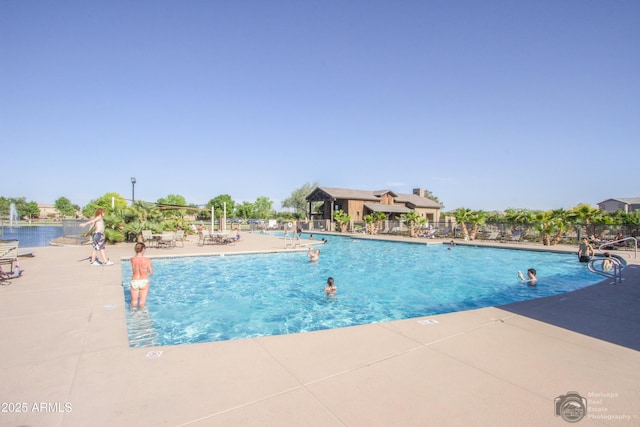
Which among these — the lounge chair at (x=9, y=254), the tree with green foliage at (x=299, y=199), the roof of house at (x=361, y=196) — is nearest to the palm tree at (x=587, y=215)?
the roof of house at (x=361, y=196)

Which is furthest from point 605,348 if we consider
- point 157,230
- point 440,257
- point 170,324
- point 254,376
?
point 157,230

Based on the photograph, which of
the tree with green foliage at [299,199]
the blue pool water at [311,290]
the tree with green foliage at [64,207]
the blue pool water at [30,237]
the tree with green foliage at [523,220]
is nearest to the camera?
the blue pool water at [311,290]

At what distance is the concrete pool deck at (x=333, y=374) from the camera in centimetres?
229

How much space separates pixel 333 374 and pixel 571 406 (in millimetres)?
1900

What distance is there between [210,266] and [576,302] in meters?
10.9

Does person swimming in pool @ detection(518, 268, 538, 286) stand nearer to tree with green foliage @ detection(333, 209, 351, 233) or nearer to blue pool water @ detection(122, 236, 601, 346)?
blue pool water @ detection(122, 236, 601, 346)

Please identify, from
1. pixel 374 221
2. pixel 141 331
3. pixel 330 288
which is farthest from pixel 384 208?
pixel 141 331

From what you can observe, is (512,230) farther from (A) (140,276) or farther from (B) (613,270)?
(A) (140,276)

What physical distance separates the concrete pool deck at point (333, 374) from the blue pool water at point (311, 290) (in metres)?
1.80

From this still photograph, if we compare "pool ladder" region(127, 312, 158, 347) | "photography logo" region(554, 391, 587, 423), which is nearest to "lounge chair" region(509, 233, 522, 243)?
"photography logo" region(554, 391, 587, 423)

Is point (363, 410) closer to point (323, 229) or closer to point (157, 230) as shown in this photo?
point (157, 230)

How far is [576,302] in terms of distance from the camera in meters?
5.54

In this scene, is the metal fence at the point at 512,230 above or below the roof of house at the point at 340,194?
below

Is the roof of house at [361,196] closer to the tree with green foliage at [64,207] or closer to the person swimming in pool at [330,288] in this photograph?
the person swimming in pool at [330,288]
